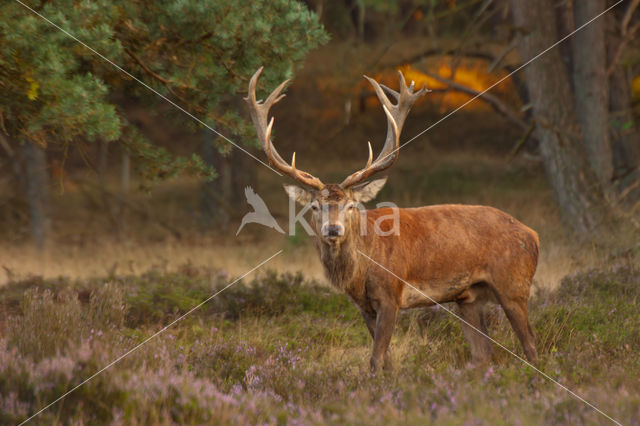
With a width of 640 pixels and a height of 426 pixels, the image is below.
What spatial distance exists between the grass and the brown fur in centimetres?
50

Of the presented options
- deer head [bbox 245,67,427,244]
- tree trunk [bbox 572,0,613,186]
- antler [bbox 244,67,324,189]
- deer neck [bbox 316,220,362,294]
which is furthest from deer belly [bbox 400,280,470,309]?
tree trunk [bbox 572,0,613,186]

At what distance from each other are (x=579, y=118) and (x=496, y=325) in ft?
24.5

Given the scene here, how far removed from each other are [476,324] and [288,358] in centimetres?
178

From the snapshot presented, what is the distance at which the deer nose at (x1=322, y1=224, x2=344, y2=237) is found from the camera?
584 cm

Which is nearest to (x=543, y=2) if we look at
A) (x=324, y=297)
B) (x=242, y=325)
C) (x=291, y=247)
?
(x=291, y=247)

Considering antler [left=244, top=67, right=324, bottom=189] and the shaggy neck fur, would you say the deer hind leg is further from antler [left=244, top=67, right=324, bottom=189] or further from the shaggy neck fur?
antler [left=244, top=67, right=324, bottom=189]

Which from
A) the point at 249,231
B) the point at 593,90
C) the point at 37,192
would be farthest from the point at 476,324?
the point at 37,192

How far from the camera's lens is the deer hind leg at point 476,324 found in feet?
21.4

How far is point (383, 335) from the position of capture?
5.88 metres

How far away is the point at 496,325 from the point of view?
23.5 feet

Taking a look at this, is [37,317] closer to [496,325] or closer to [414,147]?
[496,325]

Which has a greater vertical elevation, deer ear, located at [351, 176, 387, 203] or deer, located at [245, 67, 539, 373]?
deer ear, located at [351, 176, 387, 203]

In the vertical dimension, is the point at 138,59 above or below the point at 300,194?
above

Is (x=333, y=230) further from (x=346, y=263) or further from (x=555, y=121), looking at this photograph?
(x=555, y=121)
